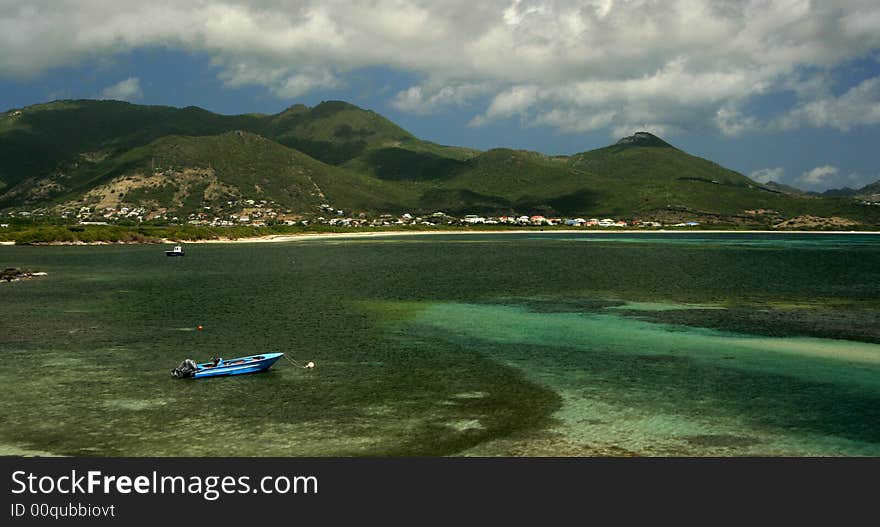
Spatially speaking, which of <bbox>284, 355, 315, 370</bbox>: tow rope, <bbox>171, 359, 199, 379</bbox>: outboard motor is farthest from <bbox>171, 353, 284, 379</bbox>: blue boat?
<bbox>284, 355, 315, 370</bbox>: tow rope

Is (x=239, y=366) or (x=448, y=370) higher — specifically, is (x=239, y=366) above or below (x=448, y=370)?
above

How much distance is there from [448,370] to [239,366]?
12437 millimetres

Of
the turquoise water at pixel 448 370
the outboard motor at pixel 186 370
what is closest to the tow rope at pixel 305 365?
the turquoise water at pixel 448 370

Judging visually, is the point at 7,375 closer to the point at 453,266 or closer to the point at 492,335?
the point at 492,335

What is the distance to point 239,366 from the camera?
4016cm

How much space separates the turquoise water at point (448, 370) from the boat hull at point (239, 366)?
0.62 meters

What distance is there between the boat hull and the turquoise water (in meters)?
0.62

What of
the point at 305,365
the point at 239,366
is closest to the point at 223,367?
the point at 239,366

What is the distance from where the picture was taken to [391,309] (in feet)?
225

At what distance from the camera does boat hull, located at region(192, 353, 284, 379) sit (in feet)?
130

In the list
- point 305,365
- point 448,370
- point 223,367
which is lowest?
point 448,370

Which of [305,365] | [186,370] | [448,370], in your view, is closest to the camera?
[186,370]

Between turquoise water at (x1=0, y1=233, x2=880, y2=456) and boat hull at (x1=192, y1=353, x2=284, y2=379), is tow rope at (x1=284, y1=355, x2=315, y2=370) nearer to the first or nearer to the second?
turquoise water at (x1=0, y1=233, x2=880, y2=456)

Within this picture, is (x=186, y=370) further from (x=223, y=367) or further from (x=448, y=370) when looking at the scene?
(x=448, y=370)
